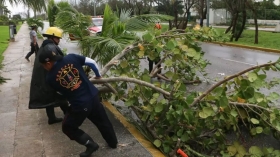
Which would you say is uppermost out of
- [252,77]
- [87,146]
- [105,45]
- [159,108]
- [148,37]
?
[148,37]

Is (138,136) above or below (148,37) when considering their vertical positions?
below

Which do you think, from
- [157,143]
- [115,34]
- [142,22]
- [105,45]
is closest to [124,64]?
[105,45]

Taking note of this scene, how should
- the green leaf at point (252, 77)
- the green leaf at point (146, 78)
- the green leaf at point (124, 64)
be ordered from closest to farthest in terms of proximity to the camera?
1. the green leaf at point (252, 77)
2. the green leaf at point (146, 78)
3. the green leaf at point (124, 64)

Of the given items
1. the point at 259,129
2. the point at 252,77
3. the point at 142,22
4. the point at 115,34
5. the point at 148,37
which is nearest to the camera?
the point at 252,77

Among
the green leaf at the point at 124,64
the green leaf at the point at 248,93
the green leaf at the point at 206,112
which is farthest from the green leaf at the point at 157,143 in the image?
the green leaf at the point at 124,64

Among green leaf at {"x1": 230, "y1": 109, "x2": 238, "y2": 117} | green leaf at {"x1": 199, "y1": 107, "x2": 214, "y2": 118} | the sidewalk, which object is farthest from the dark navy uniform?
green leaf at {"x1": 230, "y1": 109, "x2": 238, "y2": 117}

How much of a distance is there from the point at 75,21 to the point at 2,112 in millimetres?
2100

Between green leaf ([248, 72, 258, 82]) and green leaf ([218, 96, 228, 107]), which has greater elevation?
green leaf ([248, 72, 258, 82])

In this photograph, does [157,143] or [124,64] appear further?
[124,64]

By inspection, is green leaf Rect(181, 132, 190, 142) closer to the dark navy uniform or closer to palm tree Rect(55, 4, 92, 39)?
the dark navy uniform

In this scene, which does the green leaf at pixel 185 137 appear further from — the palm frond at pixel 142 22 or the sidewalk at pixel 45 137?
A: the palm frond at pixel 142 22

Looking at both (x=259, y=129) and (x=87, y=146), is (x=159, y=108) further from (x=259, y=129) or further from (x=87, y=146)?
(x=259, y=129)

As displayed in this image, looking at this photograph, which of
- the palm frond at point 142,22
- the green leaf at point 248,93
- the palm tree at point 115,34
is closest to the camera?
the green leaf at point 248,93

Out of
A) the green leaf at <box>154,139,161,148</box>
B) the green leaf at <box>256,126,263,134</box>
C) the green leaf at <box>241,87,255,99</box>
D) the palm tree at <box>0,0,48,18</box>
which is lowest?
the green leaf at <box>154,139,161,148</box>
